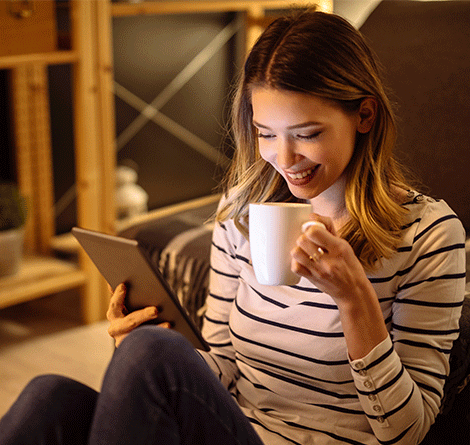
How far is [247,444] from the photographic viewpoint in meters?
0.80

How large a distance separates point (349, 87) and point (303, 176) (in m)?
0.14

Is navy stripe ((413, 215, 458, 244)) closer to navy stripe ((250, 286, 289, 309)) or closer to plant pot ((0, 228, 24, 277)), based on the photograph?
navy stripe ((250, 286, 289, 309))

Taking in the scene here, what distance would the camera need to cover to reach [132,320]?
0.92 m

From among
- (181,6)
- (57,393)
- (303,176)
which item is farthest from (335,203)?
(181,6)

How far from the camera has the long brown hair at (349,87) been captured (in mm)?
867

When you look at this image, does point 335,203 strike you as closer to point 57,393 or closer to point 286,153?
point 286,153

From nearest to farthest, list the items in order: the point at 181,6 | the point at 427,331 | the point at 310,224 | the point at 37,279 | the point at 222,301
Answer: the point at 310,224 < the point at 427,331 < the point at 222,301 < the point at 37,279 < the point at 181,6

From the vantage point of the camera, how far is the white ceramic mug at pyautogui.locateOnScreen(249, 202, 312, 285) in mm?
785

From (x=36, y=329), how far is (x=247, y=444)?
5.26 ft

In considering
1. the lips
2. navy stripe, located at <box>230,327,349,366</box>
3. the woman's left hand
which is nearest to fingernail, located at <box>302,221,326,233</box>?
the woman's left hand

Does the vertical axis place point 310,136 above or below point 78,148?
above

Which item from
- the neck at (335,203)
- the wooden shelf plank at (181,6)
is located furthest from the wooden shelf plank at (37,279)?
the neck at (335,203)

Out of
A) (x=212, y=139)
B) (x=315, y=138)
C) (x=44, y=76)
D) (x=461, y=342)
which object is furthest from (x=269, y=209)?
(x=212, y=139)

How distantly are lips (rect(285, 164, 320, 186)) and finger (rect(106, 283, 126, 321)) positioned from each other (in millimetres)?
284
